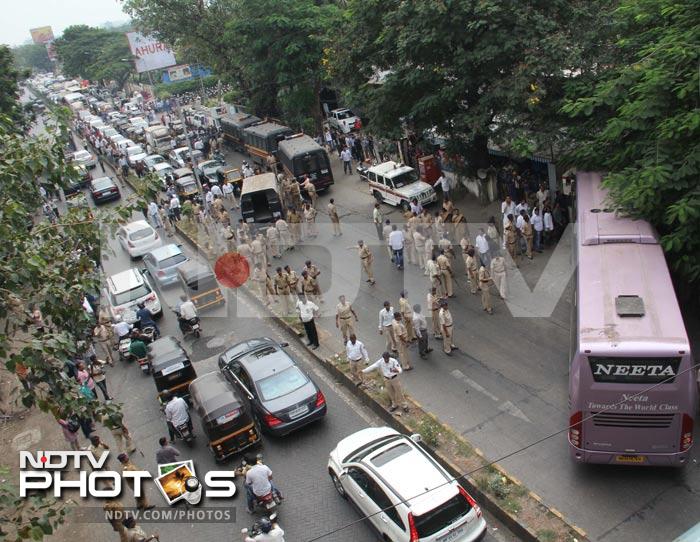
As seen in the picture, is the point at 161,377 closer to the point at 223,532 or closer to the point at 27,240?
the point at 223,532

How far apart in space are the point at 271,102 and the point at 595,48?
87.5 ft

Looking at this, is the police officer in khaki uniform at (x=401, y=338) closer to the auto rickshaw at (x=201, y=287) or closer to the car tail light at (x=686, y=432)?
the car tail light at (x=686, y=432)

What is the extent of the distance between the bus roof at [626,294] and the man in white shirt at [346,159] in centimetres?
1875

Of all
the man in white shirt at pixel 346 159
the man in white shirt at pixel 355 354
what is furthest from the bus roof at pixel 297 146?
the man in white shirt at pixel 355 354

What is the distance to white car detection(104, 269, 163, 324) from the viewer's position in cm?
1892

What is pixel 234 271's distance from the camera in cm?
2144

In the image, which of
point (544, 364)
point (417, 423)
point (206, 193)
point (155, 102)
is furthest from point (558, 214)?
point (155, 102)

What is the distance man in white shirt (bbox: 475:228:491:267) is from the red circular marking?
8.37 meters

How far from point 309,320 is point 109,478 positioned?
6161mm

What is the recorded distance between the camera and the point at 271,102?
3984cm

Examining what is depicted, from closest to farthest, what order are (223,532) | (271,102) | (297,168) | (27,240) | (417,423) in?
1. (27,240)
2. (223,532)
3. (417,423)
4. (297,168)
5. (271,102)

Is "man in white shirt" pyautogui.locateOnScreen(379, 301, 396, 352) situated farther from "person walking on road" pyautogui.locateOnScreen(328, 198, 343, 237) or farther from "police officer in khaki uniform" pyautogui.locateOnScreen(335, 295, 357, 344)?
"person walking on road" pyautogui.locateOnScreen(328, 198, 343, 237)

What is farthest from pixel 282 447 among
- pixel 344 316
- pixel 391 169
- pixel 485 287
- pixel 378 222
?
pixel 391 169

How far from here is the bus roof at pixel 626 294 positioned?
29.7ft
